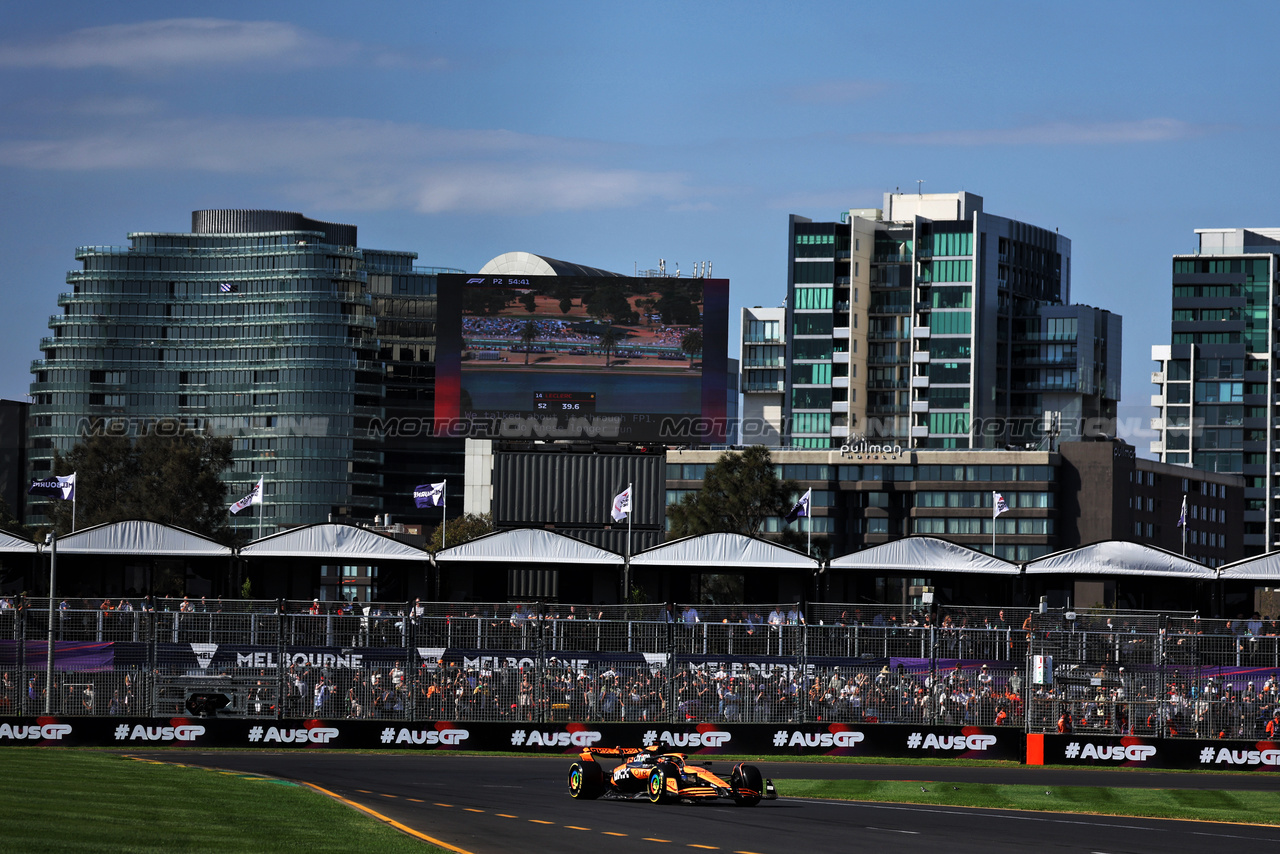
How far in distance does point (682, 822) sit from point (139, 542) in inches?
1729

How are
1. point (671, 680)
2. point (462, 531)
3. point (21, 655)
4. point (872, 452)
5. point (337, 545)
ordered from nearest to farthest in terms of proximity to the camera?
point (21, 655) < point (671, 680) < point (337, 545) < point (462, 531) < point (872, 452)

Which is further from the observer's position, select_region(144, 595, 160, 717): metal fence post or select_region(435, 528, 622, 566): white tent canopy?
select_region(435, 528, 622, 566): white tent canopy

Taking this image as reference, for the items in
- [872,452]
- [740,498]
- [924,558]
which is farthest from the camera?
[872,452]

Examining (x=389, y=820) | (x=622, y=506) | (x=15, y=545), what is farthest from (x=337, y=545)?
Answer: (x=389, y=820)

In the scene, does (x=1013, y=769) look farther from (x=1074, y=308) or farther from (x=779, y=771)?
(x=1074, y=308)

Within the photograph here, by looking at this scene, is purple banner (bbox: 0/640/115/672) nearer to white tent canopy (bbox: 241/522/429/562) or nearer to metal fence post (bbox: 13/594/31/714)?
metal fence post (bbox: 13/594/31/714)

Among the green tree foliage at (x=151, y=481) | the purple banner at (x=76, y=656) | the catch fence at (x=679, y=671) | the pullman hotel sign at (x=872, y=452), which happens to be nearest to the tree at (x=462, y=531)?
the green tree foliage at (x=151, y=481)

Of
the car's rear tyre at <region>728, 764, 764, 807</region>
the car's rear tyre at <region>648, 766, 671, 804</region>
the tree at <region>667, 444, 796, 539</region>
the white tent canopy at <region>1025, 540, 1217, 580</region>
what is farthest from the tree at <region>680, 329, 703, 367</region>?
the car's rear tyre at <region>728, 764, 764, 807</region>

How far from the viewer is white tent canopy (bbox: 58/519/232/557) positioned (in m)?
68.0

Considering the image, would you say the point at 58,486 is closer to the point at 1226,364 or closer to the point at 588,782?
the point at 588,782

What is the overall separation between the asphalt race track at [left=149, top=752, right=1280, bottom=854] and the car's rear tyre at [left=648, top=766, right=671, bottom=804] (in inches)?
9.4

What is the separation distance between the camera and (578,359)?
94.9 metres

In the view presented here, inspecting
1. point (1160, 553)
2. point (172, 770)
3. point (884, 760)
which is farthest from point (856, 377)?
point (172, 770)

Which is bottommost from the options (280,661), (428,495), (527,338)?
(280,661)
